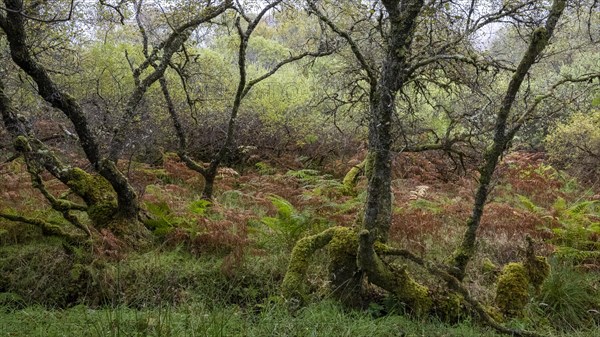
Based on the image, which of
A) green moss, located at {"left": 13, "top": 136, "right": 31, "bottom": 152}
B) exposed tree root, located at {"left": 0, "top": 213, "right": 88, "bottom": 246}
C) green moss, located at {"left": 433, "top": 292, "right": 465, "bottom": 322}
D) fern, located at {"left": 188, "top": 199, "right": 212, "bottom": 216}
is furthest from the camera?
fern, located at {"left": 188, "top": 199, "right": 212, "bottom": 216}

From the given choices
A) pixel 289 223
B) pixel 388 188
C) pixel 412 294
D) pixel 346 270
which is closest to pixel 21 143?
pixel 289 223

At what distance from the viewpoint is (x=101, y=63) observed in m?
12.7

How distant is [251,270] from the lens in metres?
5.30

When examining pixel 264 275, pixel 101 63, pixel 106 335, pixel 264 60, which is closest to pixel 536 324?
pixel 264 275

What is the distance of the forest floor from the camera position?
3691 mm

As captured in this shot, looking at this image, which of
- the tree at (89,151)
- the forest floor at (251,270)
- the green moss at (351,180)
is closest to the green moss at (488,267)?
the forest floor at (251,270)

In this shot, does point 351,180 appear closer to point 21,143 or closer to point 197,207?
point 197,207

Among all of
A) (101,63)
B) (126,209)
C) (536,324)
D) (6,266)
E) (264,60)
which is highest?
(264,60)

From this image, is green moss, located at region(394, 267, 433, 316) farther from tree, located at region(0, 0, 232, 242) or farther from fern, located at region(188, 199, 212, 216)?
tree, located at region(0, 0, 232, 242)

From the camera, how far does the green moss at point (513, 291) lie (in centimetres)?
→ 430

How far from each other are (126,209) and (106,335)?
10.4ft

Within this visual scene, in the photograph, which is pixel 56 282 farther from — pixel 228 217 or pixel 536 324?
pixel 536 324

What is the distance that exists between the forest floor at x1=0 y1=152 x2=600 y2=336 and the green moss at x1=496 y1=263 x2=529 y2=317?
0.54ft

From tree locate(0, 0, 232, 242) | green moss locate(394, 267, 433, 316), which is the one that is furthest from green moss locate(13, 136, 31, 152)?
green moss locate(394, 267, 433, 316)
